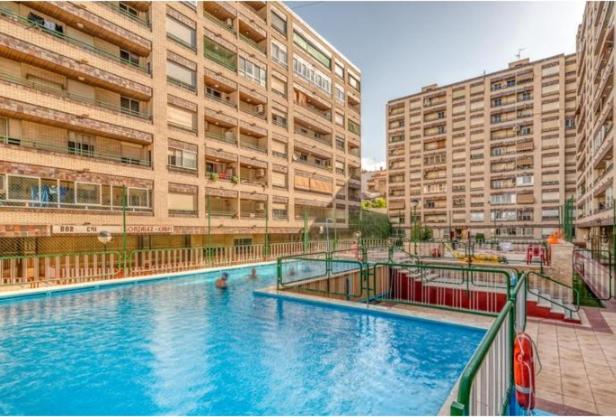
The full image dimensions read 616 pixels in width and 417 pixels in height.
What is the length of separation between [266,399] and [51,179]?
18022mm

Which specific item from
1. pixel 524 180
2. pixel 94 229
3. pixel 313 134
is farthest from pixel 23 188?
pixel 524 180

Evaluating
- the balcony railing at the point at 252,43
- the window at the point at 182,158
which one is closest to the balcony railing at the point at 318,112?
the balcony railing at the point at 252,43

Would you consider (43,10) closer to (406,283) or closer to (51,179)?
(51,179)

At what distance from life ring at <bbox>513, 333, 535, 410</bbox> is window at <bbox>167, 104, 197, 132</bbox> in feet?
74.7

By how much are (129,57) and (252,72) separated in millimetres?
10002

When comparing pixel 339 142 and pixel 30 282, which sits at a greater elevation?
pixel 339 142

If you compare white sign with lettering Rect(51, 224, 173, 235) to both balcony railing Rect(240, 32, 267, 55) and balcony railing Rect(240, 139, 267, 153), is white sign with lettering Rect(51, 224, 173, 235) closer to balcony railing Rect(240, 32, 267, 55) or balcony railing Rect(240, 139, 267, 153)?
balcony railing Rect(240, 139, 267, 153)

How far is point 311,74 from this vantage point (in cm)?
3519

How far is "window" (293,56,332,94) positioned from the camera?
33.2m

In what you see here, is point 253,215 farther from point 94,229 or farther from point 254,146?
point 94,229

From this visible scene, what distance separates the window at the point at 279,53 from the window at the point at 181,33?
28.1 feet

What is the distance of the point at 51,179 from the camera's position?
16938 millimetres

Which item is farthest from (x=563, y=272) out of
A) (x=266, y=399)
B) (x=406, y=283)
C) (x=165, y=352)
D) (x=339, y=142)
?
(x=339, y=142)

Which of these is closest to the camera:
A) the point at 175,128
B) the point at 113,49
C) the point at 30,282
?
the point at 30,282
